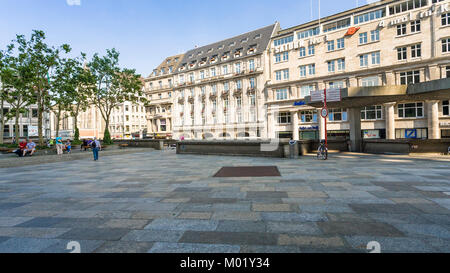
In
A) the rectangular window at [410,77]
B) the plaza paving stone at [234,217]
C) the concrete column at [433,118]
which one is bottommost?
the plaza paving stone at [234,217]

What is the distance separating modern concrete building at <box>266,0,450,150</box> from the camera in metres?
29.4

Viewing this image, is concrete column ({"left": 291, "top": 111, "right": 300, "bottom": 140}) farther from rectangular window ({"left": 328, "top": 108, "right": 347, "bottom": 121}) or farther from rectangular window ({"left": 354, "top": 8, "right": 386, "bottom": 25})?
rectangular window ({"left": 354, "top": 8, "right": 386, "bottom": 25})

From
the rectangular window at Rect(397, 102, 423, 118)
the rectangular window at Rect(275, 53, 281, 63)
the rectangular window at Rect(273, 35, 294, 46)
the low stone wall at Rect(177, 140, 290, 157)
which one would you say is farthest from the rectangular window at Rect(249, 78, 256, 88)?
the low stone wall at Rect(177, 140, 290, 157)

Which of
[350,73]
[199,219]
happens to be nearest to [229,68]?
[350,73]

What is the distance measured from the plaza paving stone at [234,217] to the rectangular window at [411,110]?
30.5 meters

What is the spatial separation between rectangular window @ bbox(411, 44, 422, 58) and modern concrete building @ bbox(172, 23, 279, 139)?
22218 mm

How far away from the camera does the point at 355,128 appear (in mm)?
18703

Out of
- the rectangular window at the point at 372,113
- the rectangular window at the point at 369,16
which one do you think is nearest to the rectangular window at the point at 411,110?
the rectangular window at the point at 372,113

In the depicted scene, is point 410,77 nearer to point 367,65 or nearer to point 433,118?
point 367,65

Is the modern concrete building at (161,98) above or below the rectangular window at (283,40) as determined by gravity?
below

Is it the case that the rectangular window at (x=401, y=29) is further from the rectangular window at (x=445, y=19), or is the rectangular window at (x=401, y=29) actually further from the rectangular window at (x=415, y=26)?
the rectangular window at (x=445, y=19)

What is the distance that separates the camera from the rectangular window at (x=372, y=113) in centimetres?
3338

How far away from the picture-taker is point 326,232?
3518 millimetres
